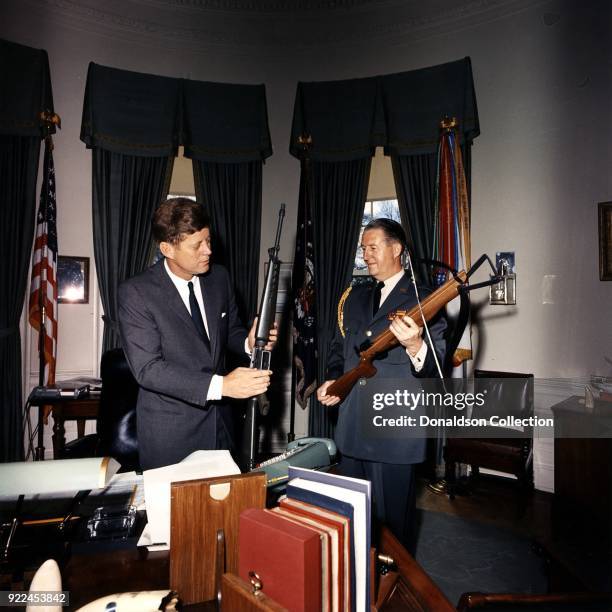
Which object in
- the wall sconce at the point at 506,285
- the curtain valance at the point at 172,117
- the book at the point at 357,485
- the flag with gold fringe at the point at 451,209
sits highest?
the curtain valance at the point at 172,117

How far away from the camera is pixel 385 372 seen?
200 cm

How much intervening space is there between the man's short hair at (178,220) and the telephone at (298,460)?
921 millimetres

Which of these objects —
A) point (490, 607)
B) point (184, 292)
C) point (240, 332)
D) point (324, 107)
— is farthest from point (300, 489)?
point (324, 107)

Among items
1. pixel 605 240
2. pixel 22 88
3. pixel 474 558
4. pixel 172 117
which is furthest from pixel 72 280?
pixel 605 240

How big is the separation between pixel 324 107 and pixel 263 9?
1126 mm

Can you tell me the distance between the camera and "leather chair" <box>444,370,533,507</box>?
121 inches

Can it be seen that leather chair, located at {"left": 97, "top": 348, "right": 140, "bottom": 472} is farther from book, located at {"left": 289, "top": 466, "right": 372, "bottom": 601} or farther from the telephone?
book, located at {"left": 289, "top": 466, "right": 372, "bottom": 601}

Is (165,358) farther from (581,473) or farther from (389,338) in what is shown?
(581,473)

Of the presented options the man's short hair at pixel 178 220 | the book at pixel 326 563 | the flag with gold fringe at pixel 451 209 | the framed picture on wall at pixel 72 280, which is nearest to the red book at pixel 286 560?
the book at pixel 326 563

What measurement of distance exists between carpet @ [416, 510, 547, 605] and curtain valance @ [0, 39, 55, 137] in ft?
14.1

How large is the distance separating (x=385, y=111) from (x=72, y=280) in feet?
10.7

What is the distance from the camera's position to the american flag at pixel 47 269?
3.67m

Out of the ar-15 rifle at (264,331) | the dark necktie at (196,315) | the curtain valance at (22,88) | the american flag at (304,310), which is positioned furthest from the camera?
the american flag at (304,310)

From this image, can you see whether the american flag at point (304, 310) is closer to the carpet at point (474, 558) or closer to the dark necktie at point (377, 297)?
the carpet at point (474, 558)
